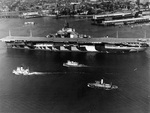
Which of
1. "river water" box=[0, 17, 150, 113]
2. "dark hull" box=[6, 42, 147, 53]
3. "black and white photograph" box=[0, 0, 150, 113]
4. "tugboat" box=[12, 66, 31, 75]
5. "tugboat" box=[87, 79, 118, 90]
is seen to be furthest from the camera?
"dark hull" box=[6, 42, 147, 53]

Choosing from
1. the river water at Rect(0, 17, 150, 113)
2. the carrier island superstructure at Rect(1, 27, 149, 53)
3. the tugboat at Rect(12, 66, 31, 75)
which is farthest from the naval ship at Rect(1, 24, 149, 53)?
the tugboat at Rect(12, 66, 31, 75)

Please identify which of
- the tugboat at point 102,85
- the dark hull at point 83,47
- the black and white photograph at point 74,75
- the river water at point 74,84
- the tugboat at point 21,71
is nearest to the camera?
the river water at point 74,84

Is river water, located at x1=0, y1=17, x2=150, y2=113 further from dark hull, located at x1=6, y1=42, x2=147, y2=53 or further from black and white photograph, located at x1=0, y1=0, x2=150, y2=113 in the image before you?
dark hull, located at x1=6, y1=42, x2=147, y2=53

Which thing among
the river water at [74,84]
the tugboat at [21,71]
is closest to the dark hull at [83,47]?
the river water at [74,84]

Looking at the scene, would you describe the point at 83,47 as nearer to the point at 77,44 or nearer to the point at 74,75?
the point at 77,44

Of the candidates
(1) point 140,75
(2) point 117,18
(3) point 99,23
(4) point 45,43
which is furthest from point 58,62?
(2) point 117,18

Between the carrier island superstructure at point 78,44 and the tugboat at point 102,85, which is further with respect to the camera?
the carrier island superstructure at point 78,44

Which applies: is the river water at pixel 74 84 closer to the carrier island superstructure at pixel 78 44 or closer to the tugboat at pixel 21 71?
the tugboat at pixel 21 71
